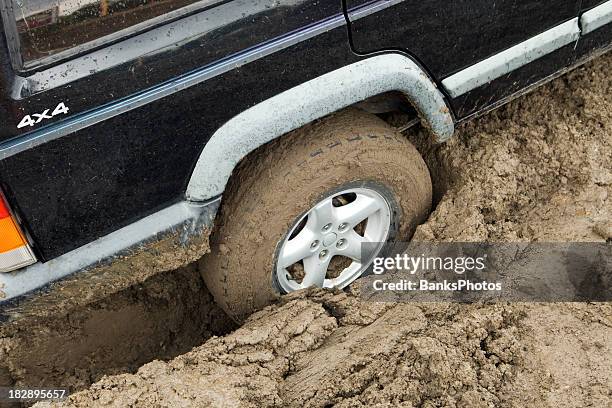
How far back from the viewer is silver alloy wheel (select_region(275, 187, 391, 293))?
261 cm

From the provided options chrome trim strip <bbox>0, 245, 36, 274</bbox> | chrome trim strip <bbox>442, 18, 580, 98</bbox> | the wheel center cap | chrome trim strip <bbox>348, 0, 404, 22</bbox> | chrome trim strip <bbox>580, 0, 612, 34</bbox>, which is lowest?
chrome trim strip <bbox>0, 245, 36, 274</bbox>

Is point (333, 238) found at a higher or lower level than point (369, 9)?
lower

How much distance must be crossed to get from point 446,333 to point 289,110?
44.1 inches

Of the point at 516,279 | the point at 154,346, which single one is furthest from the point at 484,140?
the point at 154,346

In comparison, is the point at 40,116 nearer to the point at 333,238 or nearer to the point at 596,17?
the point at 333,238

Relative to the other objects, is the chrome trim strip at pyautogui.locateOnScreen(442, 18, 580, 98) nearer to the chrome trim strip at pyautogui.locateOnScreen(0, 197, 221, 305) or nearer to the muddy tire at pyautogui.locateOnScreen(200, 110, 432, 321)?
the muddy tire at pyautogui.locateOnScreen(200, 110, 432, 321)

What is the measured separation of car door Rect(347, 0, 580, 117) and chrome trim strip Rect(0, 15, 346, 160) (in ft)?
0.57

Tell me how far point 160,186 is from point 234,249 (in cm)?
49

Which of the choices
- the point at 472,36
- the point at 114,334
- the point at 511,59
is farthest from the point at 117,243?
the point at 511,59

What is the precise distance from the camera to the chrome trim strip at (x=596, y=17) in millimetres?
2797

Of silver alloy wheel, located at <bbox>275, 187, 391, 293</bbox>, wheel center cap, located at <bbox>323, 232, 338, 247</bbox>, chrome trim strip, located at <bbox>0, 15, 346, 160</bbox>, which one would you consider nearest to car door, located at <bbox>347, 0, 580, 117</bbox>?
chrome trim strip, located at <bbox>0, 15, 346, 160</bbox>

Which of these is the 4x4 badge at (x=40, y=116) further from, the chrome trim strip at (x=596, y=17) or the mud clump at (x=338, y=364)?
the chrome trim strip at (x=596, y=17)

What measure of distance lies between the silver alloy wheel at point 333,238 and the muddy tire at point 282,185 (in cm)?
5

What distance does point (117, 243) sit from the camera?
2.14 metres
